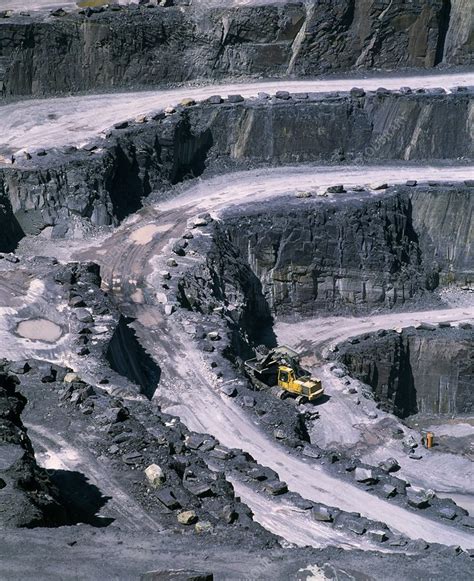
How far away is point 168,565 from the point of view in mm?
18391

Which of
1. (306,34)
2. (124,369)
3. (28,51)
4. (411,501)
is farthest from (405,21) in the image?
(411,501)

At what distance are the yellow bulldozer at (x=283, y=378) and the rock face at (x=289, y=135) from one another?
1081 centimetres

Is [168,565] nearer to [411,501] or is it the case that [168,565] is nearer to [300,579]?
[300,579]

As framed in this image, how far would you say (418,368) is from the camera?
4406 cm

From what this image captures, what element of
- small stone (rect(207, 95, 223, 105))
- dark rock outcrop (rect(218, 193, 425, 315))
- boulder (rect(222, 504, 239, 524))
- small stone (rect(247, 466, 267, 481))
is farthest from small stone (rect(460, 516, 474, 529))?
small stone (rect(207, 95, 223, 105))

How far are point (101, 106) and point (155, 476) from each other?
93.5 feet

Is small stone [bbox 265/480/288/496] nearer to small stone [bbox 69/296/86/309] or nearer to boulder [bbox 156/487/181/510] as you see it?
boulder [bbox 156/487/181/510]

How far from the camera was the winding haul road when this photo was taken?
28.6 metres

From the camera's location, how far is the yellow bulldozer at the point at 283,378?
37844 mm

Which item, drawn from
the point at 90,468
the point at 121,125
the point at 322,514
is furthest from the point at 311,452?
the point at 121,125

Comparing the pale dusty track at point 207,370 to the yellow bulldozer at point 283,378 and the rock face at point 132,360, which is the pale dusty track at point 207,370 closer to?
the rock face at point 132,360

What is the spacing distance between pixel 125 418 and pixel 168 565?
8595mm

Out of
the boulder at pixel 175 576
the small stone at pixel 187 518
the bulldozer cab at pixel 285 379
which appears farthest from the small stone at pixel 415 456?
the boulder at pixel 175 576

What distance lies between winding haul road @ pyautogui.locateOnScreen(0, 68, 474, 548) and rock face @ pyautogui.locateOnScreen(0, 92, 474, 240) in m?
0.99
